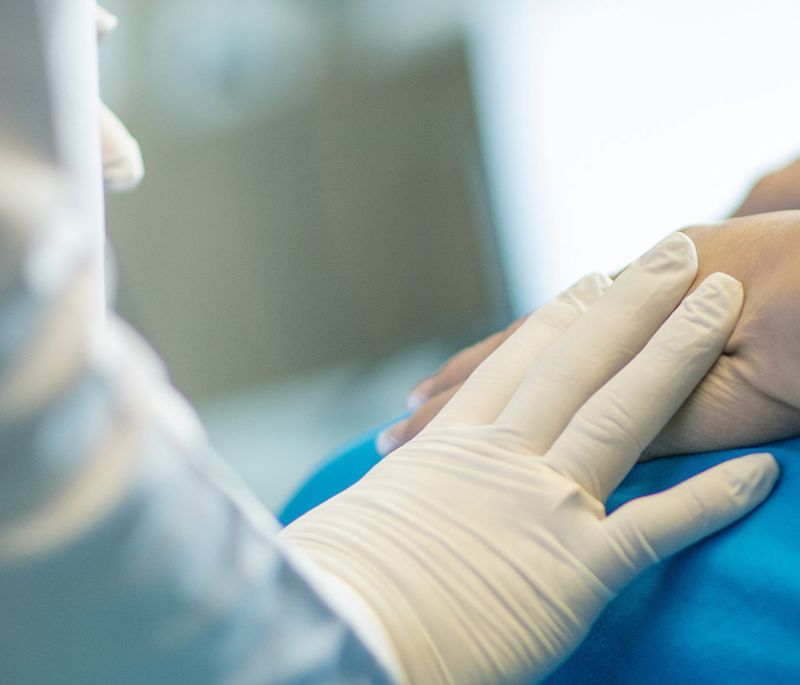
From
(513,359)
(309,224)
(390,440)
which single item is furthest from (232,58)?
(513,359)

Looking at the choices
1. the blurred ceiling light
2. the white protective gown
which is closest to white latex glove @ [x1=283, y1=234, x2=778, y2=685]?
the white protective gown

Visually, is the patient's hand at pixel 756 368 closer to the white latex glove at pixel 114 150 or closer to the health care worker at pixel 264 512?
the health care worker at pixel 264 512

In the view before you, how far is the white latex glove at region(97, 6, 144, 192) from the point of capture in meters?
0.83

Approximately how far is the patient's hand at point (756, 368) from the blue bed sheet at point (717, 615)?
38 mm

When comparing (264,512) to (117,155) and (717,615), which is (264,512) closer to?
(717,615)

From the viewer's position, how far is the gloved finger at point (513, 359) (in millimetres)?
739

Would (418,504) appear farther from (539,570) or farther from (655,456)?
(655,456)

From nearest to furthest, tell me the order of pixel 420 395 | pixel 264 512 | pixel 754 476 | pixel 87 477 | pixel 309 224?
pixel 87 477
pixel 264 512
pixel 754 476
pixel 420 395
pixel 309 224

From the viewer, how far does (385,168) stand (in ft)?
14.6

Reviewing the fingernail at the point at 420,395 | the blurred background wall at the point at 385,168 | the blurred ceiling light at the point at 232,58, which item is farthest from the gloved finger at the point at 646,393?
the blurred ceiling light at the point at 232,58

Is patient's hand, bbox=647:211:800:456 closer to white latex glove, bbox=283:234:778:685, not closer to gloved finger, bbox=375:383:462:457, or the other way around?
white latex glove, bbox=283:234:778:685

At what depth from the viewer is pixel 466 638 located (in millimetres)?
562

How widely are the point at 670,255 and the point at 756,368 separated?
0.12 meters

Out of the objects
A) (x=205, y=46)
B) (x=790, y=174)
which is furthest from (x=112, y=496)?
(x=205, y=46)
